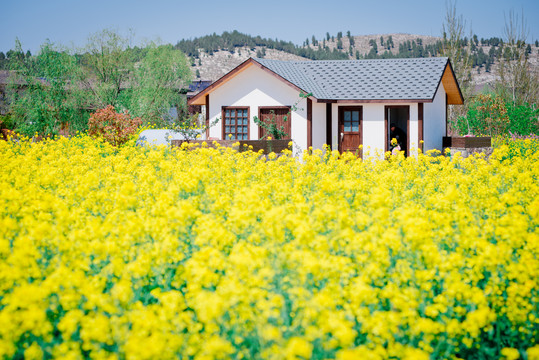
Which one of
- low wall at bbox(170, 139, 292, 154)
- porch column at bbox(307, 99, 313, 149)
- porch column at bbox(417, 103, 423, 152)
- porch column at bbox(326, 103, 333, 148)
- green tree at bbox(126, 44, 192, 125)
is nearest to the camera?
low wall at bbox(170, 139, 292, 154)

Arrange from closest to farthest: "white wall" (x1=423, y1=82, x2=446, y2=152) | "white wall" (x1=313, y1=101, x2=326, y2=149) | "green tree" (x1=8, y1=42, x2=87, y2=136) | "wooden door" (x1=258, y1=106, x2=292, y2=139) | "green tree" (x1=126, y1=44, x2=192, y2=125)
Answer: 1. "white wall" (x1=313, y1=101, x2=326, y2=149)
2. "wooden door" (x1=258, y1=106, x2=292, y2=139)
3. "white wall" (x1=423, y1=82, x2=446, y2=152)
4. "green tree" (x1=8, y1=42, x2=87, y2=136)
5. "green tree" (x1=126, y1=44, x2=192, y2=125)

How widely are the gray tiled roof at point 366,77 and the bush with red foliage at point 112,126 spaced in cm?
619

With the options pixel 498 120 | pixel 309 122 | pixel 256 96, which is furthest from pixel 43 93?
pixel 498 120

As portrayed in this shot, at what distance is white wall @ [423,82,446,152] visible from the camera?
19.1m

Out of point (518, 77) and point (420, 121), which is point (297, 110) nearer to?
point (420, 121)

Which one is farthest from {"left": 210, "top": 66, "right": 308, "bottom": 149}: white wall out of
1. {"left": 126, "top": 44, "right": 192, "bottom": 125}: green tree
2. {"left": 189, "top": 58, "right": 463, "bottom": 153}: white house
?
{"left": 126, "top": 44, "right": 192, "bottom": 125}: green tree

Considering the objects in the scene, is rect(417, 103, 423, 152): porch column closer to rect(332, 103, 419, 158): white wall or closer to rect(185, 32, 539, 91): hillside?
rect(332, 103, 419, 158): white wall

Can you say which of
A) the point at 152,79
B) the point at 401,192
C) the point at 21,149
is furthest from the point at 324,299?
the point at 152,79

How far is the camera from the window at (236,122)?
19453mm

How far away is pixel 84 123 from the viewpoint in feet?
96.1

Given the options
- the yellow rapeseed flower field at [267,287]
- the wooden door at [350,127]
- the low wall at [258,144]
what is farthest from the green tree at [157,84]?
the yellow rapeseed flower field at [267,287]

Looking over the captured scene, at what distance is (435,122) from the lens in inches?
810

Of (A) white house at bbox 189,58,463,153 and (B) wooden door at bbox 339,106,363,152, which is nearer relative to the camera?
(A) white house at bbox 189,58,463,153

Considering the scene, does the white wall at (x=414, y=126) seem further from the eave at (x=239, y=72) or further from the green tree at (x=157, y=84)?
the green tree at (x=157, y=84)
